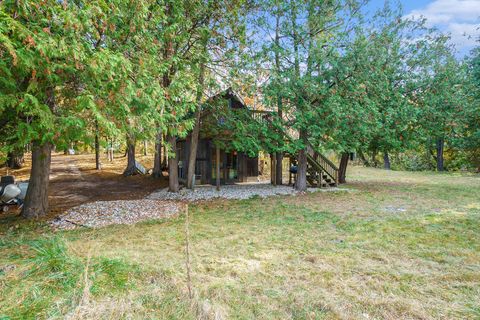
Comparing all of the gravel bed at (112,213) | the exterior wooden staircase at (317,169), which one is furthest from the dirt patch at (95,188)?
the exterior wooden staircase at (317,169)

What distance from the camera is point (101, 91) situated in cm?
448

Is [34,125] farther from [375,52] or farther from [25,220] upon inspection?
[375,52]

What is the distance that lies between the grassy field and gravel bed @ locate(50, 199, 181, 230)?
0.55m

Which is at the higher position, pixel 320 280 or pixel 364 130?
pixel 364 130

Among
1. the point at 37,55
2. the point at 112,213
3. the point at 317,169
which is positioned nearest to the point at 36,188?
the point at 112,213

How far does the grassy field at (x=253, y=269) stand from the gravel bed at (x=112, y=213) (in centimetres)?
55

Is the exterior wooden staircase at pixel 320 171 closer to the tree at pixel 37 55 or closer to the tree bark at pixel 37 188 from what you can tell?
the tree bark at pixel 37 188

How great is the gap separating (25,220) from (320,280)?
23.8 ft

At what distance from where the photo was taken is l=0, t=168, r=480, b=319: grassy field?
2.85 metres

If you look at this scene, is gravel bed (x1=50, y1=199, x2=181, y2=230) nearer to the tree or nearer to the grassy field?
the grassy field

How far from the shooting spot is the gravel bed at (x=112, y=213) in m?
6.69

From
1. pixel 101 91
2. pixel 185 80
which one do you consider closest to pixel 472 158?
pixel 185 80

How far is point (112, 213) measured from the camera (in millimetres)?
7531

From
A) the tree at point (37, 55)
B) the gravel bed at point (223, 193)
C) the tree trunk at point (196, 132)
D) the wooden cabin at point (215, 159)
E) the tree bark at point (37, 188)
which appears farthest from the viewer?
the wooden cabin at point (215, 159)
